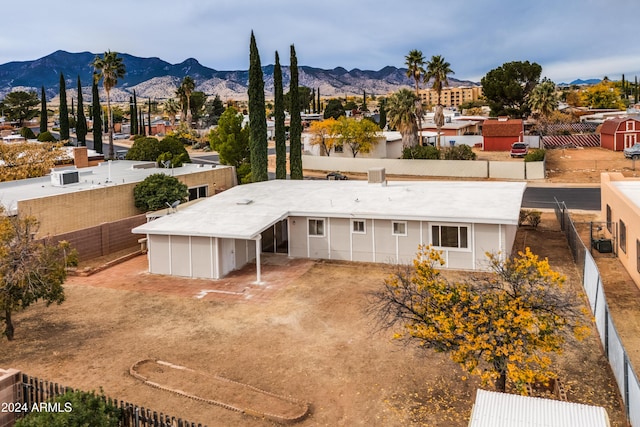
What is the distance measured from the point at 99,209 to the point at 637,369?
2759cm

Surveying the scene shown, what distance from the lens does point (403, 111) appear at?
202ft

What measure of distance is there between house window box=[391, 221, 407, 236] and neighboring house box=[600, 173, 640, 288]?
9903 mm

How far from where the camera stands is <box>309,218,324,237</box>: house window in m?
27.9

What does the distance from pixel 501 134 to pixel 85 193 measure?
5333 centimetres

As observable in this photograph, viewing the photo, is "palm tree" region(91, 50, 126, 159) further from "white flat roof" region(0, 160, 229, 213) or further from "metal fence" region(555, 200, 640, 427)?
"metal fence" region(555, 200, 640, 427)

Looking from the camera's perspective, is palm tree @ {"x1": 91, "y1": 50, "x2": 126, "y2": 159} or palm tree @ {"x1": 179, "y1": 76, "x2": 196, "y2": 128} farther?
palm tree @ {"x1": 179, "y1": 76, "x2": 196, "y2": 128}

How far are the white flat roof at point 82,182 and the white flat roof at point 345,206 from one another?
726 cm

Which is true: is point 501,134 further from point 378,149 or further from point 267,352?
point 267,352

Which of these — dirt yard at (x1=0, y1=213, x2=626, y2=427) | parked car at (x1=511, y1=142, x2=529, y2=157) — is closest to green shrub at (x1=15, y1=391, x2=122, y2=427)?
dirt yard at (x1=0, y1=213, x2=626, y2=427)

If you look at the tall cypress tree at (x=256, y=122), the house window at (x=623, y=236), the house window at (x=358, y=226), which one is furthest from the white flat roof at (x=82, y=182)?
the house window at (x=623, y=236)

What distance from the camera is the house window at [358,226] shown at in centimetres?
2716

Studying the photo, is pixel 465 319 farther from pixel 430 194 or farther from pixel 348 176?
pixel 348 176

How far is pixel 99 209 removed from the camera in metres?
31.3

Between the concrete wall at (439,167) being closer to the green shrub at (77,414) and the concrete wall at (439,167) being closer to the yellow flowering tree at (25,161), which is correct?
the yellow flowering tree at (25,161)
